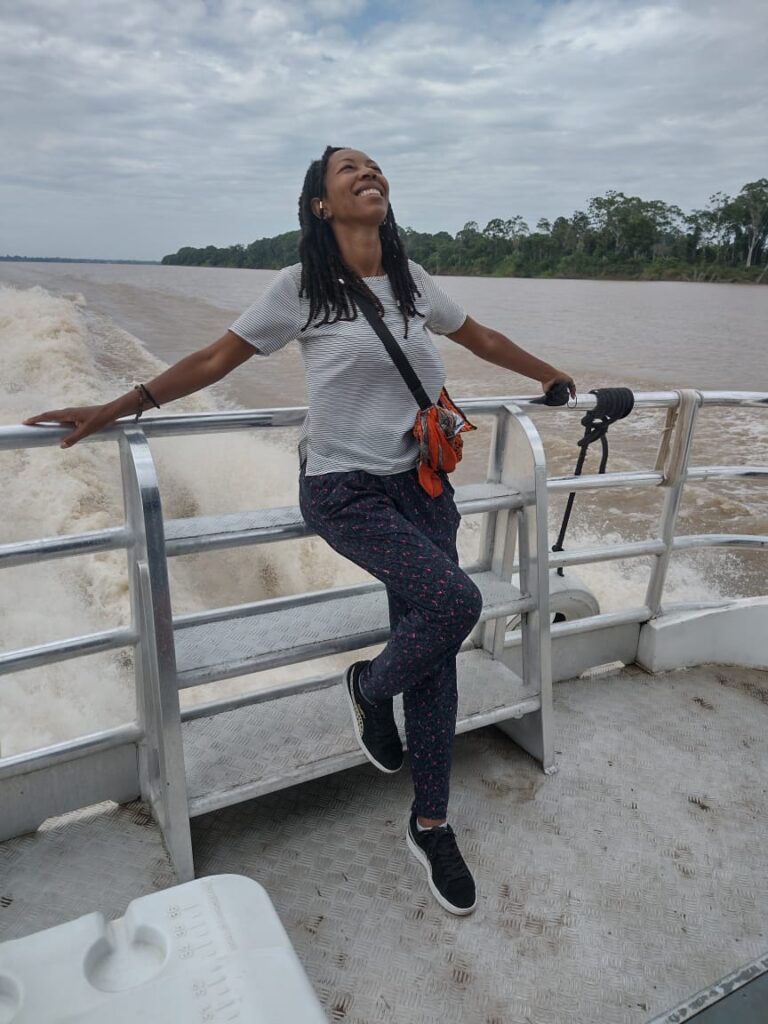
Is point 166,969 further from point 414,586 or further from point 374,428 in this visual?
point 374,428

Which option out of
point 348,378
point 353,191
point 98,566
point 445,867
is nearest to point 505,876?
point 445,867

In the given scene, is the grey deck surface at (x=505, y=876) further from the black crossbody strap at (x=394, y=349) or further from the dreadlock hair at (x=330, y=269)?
the dreadlock hair at (x=330, y=269)

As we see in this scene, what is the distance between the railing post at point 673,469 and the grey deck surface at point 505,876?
59 centimetres

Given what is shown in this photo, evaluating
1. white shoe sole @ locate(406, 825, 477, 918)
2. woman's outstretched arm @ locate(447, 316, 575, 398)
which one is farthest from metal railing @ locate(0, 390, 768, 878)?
white shoe sole @ locate(406, 825, 477, 918)

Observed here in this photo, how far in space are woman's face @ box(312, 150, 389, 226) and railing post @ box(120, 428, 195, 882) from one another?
0.67 metres

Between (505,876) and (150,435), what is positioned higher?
(150,435)

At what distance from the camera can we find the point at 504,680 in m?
2.34

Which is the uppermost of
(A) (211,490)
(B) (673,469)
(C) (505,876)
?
(B) (673,469)

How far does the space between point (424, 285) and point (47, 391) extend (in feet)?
37.6

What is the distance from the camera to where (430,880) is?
73.3 inches

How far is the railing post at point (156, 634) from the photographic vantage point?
1687mm

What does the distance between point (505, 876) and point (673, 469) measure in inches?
57.7

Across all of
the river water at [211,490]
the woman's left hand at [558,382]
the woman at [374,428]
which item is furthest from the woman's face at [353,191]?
the river water at [211,490]

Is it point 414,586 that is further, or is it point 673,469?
point 673,469
